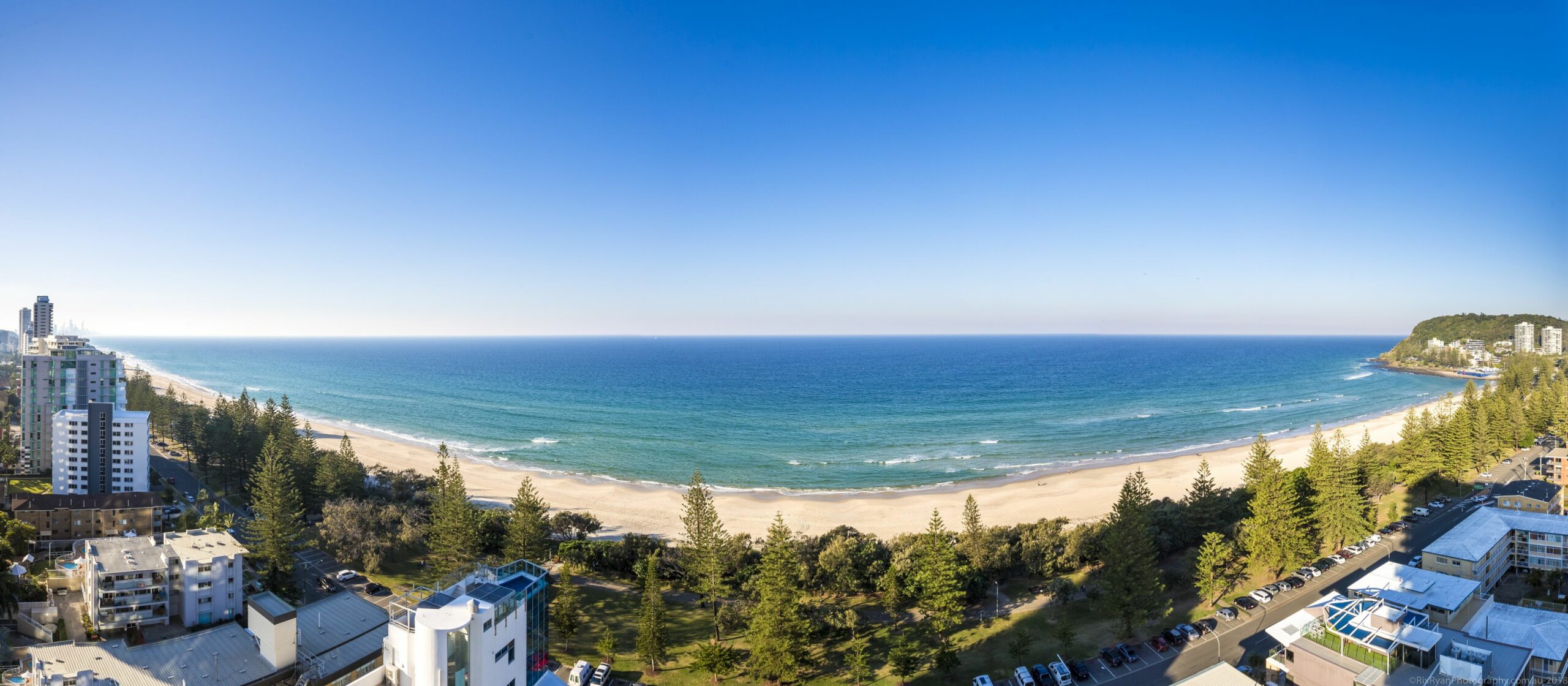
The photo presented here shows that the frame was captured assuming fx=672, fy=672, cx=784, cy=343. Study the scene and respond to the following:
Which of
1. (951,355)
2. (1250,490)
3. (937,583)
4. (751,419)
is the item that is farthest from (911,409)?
(951,355)

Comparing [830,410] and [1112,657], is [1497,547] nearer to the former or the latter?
[1112,657]

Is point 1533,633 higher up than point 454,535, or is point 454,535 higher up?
point 1533,633

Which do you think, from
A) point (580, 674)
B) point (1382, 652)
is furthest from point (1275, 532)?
point (580, 674)

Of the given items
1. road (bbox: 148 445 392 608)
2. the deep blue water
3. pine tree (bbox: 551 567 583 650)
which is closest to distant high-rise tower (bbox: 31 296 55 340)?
the deep blue water

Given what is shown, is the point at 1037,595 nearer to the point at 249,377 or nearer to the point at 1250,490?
the point at 1250,490

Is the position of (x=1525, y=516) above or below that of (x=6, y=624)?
above

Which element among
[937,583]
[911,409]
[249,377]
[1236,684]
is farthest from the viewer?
[249,377]

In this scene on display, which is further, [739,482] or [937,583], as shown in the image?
[739,482]
